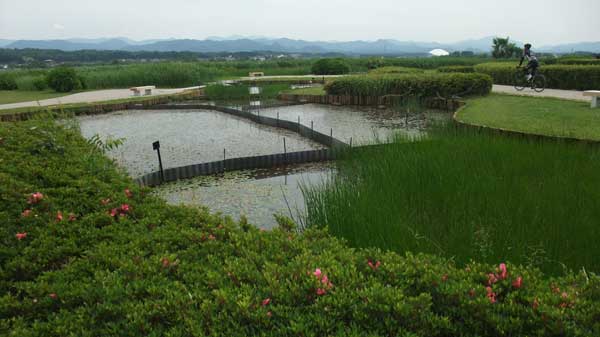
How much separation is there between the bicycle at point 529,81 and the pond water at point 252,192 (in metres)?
8.68

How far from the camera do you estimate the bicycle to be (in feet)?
39.2

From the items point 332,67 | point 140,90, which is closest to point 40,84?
point 140,90

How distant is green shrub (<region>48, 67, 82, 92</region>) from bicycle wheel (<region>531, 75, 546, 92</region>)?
619 inches

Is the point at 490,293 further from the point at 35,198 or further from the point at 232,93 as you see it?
the point at 232,93

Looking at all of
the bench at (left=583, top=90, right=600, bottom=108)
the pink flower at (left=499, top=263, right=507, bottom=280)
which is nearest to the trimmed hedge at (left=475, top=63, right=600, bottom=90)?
the bench at (left=583, top=90, right=600, bottom=108)

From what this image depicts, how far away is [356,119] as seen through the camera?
9.45 metres

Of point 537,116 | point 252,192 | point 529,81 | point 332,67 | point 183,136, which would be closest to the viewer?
point 252,192

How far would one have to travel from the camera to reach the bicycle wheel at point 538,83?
39.2 feet

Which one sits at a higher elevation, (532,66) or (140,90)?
(532,66)

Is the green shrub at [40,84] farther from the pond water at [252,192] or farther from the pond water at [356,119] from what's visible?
the pond water at [252,192]

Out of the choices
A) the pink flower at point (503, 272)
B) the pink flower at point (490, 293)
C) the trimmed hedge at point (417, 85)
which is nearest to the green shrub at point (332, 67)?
the trimmed hedge at point (417, 85)

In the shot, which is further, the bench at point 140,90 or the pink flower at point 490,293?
the bench at point 140,90

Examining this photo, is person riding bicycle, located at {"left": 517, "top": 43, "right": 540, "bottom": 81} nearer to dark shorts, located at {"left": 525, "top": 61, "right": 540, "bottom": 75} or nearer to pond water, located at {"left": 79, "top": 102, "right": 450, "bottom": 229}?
dark shorts, located at {"left": 525, "top": 61, "right": 540, "bottom": 75}

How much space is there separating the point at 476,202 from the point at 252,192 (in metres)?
2.61
